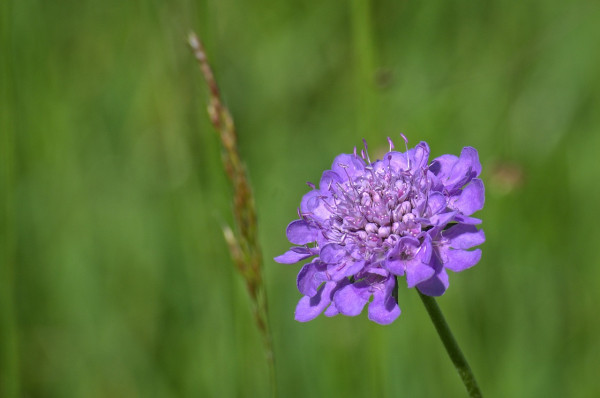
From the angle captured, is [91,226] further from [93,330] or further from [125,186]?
[93,330]

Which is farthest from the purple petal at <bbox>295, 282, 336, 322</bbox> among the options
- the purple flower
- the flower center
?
the flower center

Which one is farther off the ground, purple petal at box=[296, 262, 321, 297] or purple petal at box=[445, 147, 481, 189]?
purple petal at box=[445, 147, 481, 189]

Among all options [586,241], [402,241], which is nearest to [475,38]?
[586,241]

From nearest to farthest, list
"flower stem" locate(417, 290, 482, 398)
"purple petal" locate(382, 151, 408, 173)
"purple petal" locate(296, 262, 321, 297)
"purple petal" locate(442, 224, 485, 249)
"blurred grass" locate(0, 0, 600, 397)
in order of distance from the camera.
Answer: "flower stem" locate(417, 290, 482, 398), "purple petal" locate(442, 224, 485, 249), "purple petal" locate(296, 262, 321, 297), "purple petal" locate(382, 151, 408, 173), "blurred grass" locate(0, 0, 600, 397)

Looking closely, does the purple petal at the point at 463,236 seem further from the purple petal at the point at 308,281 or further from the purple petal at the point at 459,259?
the purple petal at the point at 308,281

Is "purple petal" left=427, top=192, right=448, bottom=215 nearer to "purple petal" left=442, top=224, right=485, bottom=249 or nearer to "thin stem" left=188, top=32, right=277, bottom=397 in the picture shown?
A: "purple petal" left=442, top=224, right=485, bottom=249

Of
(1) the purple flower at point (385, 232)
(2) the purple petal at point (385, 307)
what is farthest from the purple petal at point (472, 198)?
(2) the purple petal at point (385, 307)

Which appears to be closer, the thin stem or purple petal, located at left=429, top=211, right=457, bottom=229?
purple petal, located at left=429, top=211, right=457, bottom=229

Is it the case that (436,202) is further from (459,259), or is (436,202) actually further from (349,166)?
(349,166)
